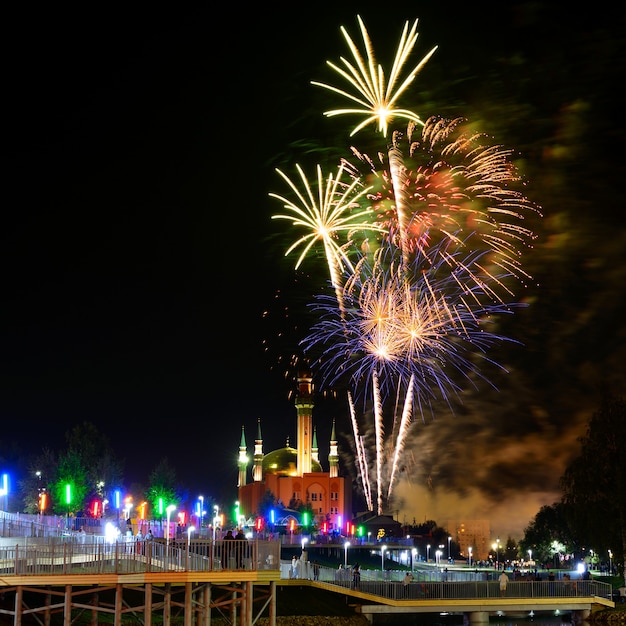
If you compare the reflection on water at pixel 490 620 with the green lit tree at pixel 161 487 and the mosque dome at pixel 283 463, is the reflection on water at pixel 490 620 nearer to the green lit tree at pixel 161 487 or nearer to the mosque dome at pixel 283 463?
the green lit tree at pixel 161 487

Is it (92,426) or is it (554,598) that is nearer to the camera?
(554,598)

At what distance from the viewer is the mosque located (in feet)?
505

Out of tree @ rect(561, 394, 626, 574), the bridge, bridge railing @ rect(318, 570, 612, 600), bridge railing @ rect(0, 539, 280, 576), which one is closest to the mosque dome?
tree @ rect(561, 394, 626, 574)

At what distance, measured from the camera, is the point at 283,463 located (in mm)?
165500

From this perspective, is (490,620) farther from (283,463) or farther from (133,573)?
(283,463)

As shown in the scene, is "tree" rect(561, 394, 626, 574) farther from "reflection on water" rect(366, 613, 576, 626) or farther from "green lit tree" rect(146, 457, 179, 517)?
"green lit tree" rect(146, 457, 179, 517)

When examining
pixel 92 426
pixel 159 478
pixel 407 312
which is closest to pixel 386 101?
pixel 407 312

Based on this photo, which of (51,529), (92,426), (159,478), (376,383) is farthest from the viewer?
(159,478)

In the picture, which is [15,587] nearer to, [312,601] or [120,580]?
[120,580]

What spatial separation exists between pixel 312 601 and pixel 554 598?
12.4m

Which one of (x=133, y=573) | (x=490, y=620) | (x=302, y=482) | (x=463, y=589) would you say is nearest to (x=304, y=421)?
(x=302, y=482)

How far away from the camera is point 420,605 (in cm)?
4975

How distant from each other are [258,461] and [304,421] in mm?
19005

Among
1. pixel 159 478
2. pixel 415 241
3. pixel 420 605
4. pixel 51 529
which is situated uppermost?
pixel 415 241
